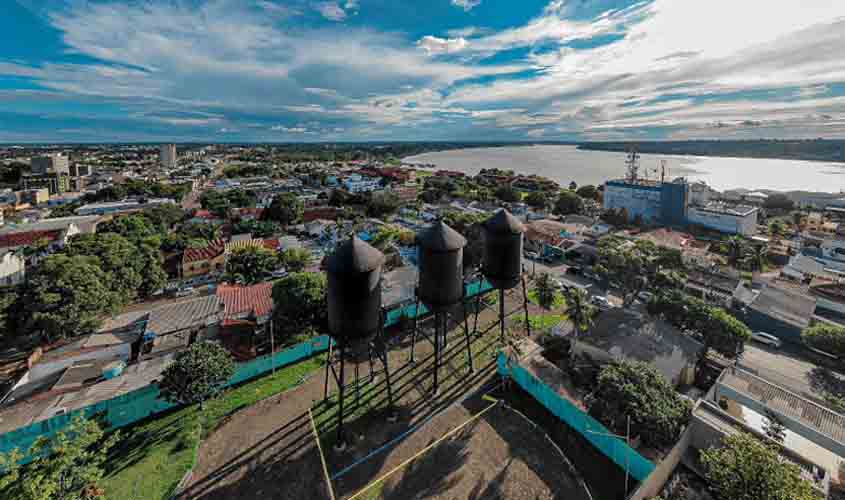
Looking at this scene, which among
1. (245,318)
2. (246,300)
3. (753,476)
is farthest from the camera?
(246,300)

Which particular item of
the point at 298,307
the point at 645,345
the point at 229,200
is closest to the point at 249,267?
the point at 298,307

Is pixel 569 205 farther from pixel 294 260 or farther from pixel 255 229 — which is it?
pixel 255 229

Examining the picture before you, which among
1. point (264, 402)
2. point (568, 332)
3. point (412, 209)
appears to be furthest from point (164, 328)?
point (412, 209)

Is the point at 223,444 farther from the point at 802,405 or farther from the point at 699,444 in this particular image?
the point at 802,405

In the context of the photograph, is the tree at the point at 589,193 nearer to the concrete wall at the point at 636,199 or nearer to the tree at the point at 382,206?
the concrete wall at the point at 636,199

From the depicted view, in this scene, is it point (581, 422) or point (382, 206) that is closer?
point (581, 422)

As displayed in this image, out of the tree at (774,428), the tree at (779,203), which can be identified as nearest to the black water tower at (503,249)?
the tree at (774,428)

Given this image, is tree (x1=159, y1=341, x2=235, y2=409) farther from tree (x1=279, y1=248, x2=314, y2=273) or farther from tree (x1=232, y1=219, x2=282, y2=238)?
tree (x1=232, y1=219, x2=282, y2=238)

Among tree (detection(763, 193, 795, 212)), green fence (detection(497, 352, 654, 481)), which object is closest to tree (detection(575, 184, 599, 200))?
tree (detection(763, 193, 795, 212))

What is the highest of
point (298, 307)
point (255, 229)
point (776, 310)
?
point (255, 229)
